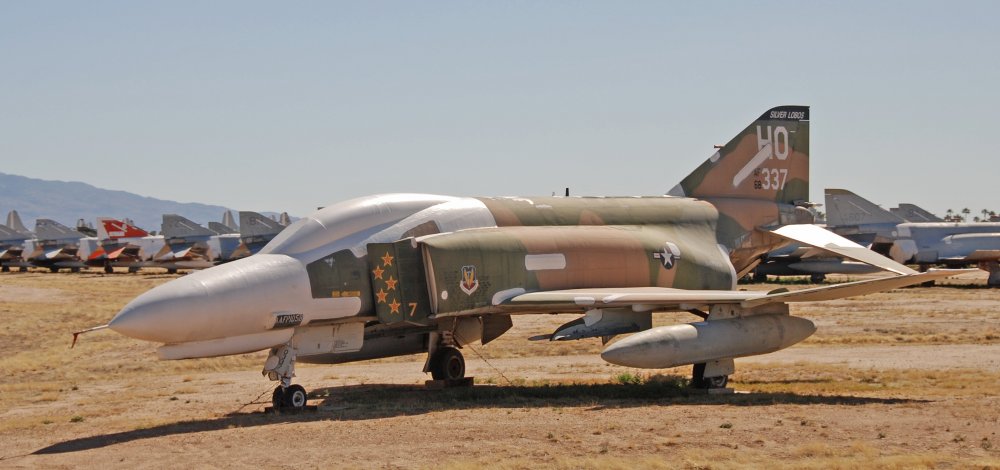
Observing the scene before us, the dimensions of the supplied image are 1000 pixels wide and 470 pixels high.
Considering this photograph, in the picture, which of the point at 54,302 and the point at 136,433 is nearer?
the point at 136,433

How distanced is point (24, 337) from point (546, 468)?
80.1 feet

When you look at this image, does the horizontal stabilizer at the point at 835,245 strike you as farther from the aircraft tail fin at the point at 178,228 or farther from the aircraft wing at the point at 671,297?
the aircraft tail fin at the point at 178,228

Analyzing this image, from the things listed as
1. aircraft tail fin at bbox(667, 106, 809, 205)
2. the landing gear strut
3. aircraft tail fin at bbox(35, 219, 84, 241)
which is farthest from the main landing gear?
aircraft tail fin at bbox(35, 219, 84, 241)

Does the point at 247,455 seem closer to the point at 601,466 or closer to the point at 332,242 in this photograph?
the point at 601,466

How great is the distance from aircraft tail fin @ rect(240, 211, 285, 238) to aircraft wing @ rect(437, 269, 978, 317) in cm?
5376

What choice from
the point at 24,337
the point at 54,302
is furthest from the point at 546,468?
the point at 54,302

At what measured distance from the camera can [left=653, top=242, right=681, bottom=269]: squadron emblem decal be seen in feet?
65.1

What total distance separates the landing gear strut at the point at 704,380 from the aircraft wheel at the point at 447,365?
446cm

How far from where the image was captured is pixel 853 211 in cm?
5272

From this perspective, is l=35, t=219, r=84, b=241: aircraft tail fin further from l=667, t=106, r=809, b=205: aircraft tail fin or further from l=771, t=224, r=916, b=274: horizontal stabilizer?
l=771, t=224, r=916, b=274: horizontal stabilizer

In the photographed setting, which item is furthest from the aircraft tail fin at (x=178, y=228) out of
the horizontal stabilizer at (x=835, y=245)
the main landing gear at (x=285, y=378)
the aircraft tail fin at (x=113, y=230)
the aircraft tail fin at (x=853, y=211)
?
the main landing gear at (x=285, y=378)

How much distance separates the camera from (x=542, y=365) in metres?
23.8

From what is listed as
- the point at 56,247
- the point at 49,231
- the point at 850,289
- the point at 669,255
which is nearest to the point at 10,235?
the point at 49,231

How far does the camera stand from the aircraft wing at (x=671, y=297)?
16.7m
